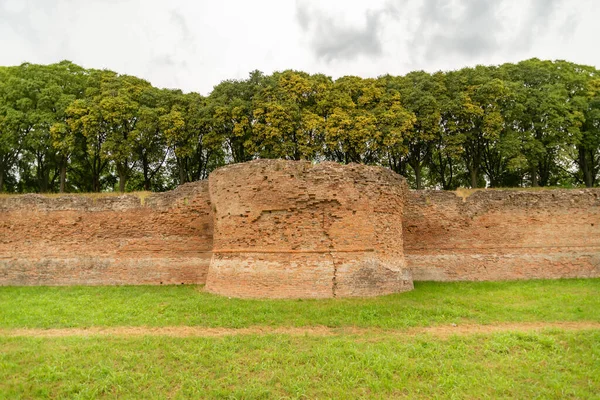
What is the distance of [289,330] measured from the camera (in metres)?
9.29

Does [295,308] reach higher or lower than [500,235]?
lower

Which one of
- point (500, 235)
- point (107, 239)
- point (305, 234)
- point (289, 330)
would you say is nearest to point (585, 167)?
point (500, 235)

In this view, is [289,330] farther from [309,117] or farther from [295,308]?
[309,117]

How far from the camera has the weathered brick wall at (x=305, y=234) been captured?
1185 cm

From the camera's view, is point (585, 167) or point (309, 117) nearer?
point (309, 117)

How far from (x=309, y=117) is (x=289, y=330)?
62.4ft

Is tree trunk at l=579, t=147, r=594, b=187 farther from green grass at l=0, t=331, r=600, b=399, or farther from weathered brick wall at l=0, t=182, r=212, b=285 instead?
weathered brick wall at l=0, t=182, r=212, b=285

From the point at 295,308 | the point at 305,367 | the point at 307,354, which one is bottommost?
the point at 305,367

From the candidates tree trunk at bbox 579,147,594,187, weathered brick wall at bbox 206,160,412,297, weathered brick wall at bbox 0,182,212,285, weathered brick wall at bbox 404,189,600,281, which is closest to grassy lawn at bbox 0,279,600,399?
weathered brick wall at bbox 206,160,412,297

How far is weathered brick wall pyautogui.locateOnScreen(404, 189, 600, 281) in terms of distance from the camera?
1577cm

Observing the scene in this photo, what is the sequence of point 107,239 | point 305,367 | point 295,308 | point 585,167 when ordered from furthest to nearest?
point 585,167 → point 107,239 → point 295,308 → point 305,367

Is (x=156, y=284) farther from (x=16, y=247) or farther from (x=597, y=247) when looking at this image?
(x=597, y=247)

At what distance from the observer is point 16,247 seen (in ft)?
51.8

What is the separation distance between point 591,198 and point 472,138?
11.8 m
